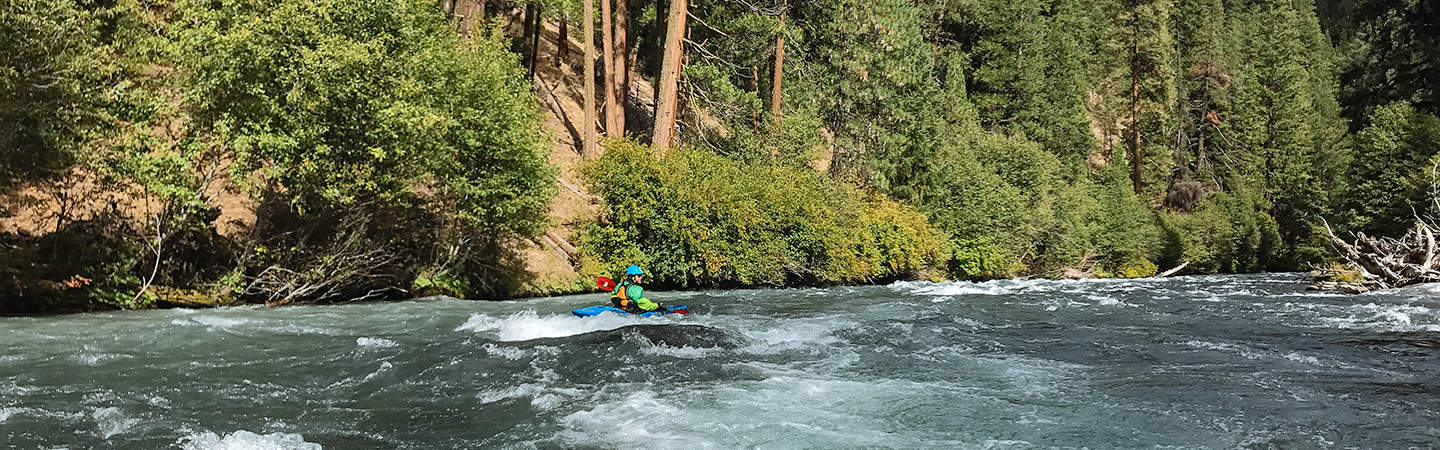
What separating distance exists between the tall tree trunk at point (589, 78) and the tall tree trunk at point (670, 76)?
1932mm

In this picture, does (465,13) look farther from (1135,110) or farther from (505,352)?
(1135,110)

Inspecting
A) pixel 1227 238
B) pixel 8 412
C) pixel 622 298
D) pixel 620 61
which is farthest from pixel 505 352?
pixel 1227 238

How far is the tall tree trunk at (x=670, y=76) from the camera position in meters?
25.7

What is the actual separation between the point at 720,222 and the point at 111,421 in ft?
56.8

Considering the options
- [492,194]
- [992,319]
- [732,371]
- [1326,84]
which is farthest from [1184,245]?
[732,371]

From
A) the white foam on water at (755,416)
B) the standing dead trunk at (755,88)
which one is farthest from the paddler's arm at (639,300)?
the standing dead trunk at (755,88)

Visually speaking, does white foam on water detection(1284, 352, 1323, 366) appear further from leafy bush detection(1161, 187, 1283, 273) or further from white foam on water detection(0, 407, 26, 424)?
leafy bush detection(1161, 187, 1283, 273)

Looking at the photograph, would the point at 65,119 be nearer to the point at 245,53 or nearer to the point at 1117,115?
the point at 245,53

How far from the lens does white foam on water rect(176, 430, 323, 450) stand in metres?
6.59

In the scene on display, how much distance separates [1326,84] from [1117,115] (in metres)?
24.7

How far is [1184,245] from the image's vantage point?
4803cm

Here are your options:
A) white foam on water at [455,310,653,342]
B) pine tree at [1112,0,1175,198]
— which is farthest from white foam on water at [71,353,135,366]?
pine tree at [1112,0,1175,198]

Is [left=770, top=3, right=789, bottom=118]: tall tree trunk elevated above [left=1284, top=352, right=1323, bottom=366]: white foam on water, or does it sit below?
above

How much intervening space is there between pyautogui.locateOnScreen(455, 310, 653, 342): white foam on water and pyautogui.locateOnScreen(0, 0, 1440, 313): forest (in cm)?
376
